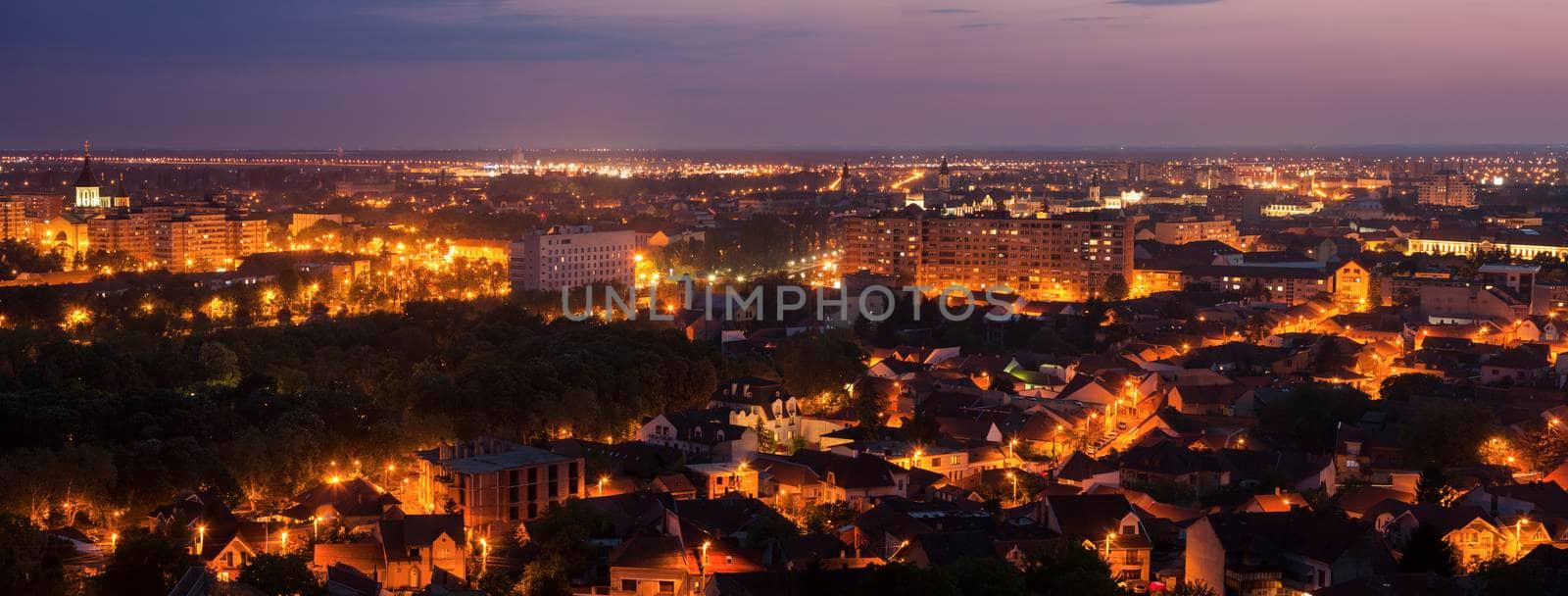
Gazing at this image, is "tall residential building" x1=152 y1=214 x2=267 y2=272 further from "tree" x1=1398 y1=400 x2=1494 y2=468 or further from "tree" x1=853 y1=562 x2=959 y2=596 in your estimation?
"tree" x1=853 y1=562 x2=959 y2=596

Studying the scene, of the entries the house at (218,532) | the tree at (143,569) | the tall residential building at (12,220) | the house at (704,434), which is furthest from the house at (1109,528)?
the tall residential building at (12,220)

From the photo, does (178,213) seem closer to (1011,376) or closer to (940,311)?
(940,311)

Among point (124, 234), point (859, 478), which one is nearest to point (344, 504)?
point (859, 478)

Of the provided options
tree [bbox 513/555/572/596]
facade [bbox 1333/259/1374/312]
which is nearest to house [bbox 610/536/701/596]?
tree [bbox 513/555/572/596]

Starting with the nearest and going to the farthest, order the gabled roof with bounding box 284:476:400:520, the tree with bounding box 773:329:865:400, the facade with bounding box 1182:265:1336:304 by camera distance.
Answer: the gabled roof with bounding box 284:476:400:520 → the tree with bounding box 773:329:865:400 → the facade with bounding box 1182:265:1336:304

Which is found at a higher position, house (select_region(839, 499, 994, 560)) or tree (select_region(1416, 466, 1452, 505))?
house (select_region(839, 499, 994, 560))

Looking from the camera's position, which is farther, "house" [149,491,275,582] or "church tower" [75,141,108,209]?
"church tower" [75,141,108,209]
